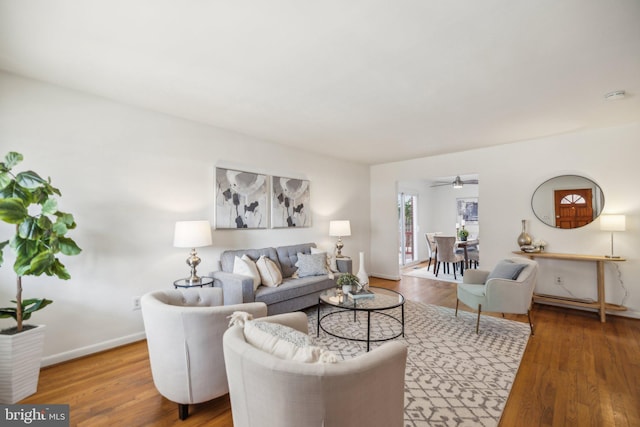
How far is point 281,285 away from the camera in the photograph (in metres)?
3.48

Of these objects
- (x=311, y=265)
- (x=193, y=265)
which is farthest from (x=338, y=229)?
(x=193, y=265)

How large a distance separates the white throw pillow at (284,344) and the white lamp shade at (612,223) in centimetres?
428

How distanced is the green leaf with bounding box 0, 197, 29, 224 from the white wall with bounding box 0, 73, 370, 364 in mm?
608

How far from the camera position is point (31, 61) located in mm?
2201

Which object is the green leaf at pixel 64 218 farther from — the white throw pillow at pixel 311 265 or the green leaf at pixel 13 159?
the white throw pillow at pixel 311 265

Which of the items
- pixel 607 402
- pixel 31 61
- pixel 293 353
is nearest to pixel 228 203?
pixel 31 61

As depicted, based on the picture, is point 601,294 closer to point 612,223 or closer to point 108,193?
point 612,223

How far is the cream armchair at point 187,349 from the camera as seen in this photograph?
1730 mm

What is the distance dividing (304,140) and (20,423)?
12.7ft

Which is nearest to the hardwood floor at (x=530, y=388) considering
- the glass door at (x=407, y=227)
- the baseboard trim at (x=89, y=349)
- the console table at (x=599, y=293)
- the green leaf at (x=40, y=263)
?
the baseboard trim at (x=89, y=349)

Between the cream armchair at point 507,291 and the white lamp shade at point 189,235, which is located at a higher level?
the white lamp shade at point 189,235

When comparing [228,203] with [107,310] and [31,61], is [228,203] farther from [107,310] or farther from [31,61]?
[31,61]

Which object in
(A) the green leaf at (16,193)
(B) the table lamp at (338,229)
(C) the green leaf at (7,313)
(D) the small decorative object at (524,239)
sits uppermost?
Result: (A) the green leaf at (16,193)

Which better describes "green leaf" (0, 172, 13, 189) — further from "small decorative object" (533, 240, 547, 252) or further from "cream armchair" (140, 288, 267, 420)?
"small decorative object" (533, 240, 547, 252)
